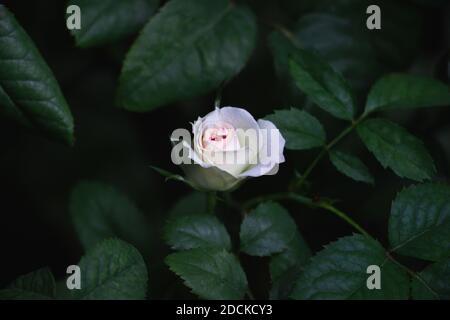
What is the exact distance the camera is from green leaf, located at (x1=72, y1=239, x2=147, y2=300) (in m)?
0.70

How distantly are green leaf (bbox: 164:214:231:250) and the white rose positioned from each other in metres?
0.05

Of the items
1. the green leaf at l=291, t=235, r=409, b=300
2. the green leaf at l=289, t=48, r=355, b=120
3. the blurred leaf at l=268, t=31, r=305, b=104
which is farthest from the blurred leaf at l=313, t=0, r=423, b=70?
the green leaf at l=291, t=235, r=409, b=300

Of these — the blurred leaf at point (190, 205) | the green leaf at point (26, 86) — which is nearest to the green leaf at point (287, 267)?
the blurred leaf at point (190, 205)

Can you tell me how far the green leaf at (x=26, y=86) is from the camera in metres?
0.76

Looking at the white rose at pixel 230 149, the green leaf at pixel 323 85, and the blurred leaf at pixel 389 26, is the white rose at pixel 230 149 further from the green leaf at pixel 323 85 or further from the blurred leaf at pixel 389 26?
the blurred leaf at pixel 389 26

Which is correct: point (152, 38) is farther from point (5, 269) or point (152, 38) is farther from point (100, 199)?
point (5, 269)

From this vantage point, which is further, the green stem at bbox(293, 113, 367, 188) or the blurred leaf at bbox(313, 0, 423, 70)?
the blurred leaf at bbox(313, 0, 423, 70)

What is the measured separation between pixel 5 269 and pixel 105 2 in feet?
1.97

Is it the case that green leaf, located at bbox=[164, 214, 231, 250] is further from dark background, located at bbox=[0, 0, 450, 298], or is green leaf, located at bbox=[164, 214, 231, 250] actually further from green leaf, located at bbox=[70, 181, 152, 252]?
green leaf, located at bbox=[70, 181, 152, 252]

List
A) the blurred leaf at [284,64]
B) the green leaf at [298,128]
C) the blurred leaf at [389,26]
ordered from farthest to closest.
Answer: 1. the blurred leaf at [389,26]
2. the blurred leaf at [284,64]
3. the green leaf at [298,128]

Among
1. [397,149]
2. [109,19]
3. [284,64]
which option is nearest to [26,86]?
[109,19]

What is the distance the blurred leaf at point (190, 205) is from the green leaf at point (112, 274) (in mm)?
289

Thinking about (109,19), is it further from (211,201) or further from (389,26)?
(389,26)
